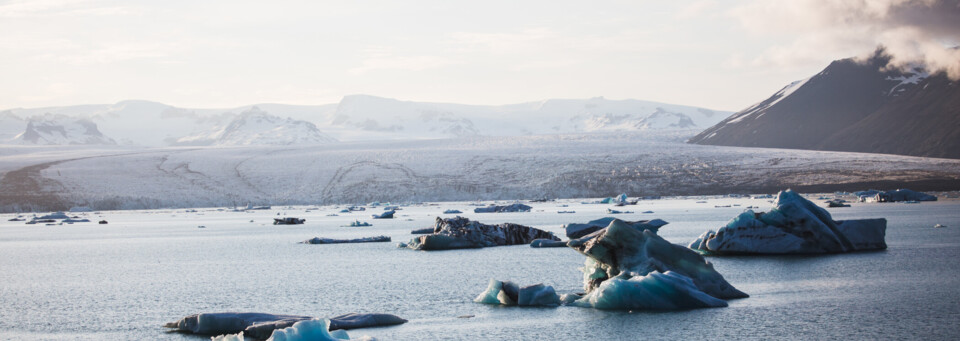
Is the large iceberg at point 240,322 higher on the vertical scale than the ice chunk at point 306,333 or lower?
lower

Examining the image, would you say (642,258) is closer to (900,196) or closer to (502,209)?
(502,209)

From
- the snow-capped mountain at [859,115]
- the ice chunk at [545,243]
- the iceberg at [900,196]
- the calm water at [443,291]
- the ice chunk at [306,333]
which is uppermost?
the snow-capped mountain at [859,115]

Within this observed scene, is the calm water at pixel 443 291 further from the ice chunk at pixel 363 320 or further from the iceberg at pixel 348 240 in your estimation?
the iceberg at pixel 348 240

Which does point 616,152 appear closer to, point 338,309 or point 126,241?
point 126,241

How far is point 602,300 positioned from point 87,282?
884cm

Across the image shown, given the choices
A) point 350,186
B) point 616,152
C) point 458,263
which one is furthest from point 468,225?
point 616,152

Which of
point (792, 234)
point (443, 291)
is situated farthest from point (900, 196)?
point (443, 291)

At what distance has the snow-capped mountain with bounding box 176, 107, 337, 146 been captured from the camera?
171 m

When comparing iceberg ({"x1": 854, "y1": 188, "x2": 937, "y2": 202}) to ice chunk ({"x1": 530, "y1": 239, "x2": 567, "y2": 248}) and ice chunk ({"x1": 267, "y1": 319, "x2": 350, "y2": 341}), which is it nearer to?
ice chunk ({"x1": 530, "y1": 239, "x2": 567, "y2": 248})

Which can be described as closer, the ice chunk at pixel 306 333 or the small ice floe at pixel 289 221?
the ice chunk at pixel 306 333

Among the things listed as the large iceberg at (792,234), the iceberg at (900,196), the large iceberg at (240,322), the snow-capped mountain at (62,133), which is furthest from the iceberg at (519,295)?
the snow-capped mountain at (62,133)

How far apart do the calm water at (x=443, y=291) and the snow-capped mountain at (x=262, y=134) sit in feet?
496

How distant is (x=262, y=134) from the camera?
585ft

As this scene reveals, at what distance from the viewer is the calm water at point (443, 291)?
8938mm
